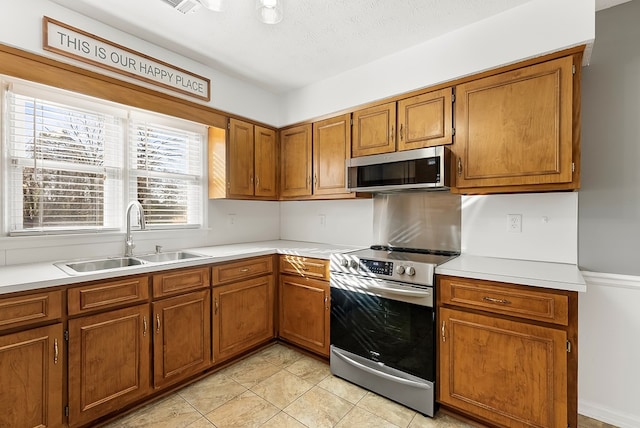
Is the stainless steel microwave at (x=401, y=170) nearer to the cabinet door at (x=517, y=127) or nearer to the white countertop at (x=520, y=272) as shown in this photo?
the cabinet door at (x=517, y=127)

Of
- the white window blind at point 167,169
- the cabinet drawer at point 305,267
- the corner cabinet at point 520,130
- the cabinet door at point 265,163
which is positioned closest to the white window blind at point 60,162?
the white window blind at point 167,169

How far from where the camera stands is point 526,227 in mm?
2133

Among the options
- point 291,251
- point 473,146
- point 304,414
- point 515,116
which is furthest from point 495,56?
point 304,414

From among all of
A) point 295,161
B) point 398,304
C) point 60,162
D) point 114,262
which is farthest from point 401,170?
point 60,162

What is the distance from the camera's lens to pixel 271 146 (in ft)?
10.7

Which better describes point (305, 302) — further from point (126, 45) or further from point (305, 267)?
point (126, 45)

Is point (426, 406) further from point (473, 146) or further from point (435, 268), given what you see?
point (473, 146)

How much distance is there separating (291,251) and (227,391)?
117 cm

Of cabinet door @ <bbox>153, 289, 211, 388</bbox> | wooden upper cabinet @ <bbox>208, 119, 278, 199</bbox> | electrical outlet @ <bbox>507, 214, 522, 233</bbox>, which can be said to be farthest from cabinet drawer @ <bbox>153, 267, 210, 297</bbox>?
electrical outlet @ <bbox>507, 214, 522, 233</bbox>

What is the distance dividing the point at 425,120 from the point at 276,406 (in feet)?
7.49

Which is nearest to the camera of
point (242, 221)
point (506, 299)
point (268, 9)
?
point (268, 9)

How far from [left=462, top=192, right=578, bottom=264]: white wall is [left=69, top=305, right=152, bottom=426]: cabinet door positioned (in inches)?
95.2

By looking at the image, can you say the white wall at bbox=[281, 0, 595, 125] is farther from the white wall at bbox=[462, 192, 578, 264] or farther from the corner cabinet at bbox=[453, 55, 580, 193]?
the white wall at bbox=[462, 192, 578, 264]

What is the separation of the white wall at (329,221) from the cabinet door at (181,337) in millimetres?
1395
